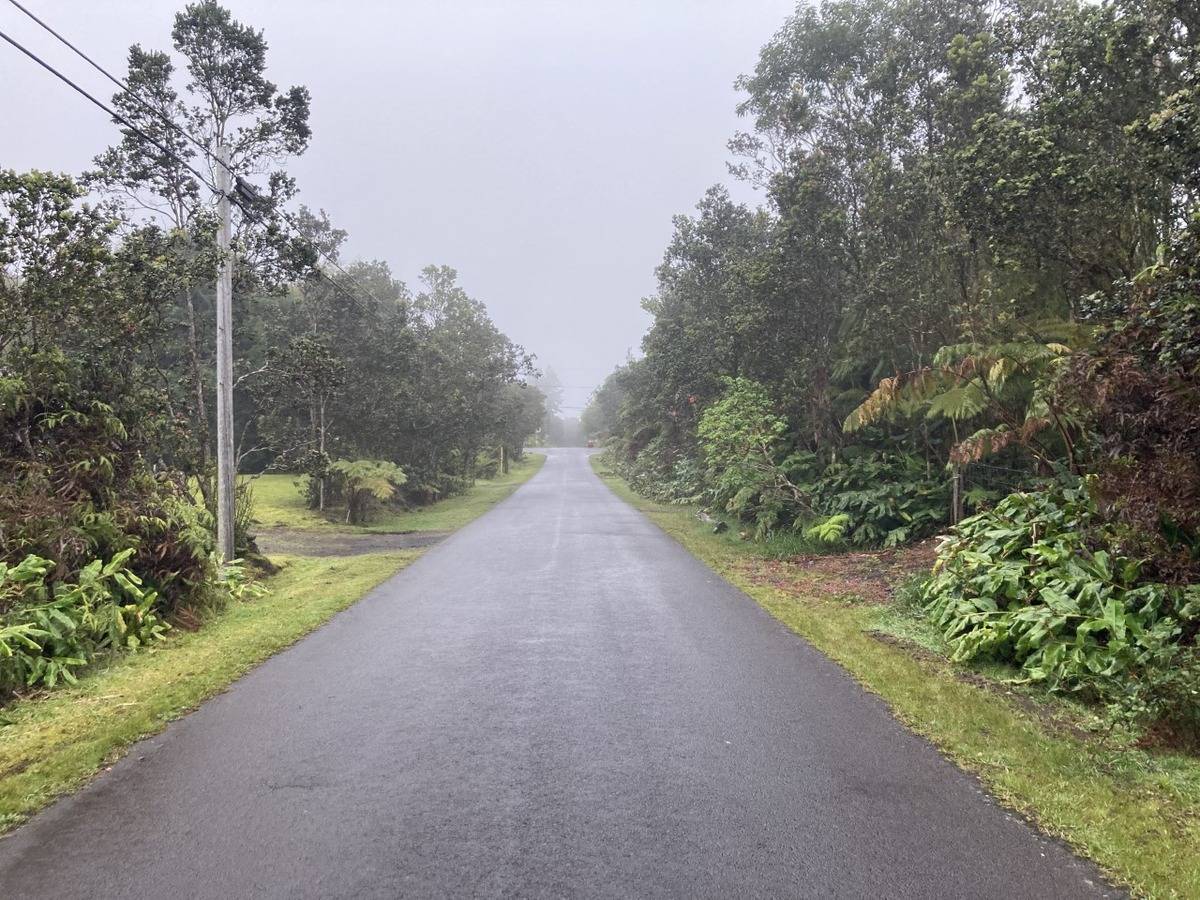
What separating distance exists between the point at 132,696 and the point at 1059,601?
7185 millimetres

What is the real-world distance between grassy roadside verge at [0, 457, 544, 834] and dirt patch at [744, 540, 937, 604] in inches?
235

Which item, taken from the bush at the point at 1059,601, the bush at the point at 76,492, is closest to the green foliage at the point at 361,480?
the bush at the point at 76,492

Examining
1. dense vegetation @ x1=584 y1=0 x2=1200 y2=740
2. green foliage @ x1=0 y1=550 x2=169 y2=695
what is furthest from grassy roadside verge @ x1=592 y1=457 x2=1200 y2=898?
green foliage @ x1=0 y1=550 x2=169 y2=695

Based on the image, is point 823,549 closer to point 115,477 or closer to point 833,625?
point 833,625

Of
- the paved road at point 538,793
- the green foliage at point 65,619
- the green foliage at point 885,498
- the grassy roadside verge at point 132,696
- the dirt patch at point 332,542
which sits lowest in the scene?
the dirt patch at point 332,542

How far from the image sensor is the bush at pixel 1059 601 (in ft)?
17.3

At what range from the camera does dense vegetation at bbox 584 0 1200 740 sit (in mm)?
5629

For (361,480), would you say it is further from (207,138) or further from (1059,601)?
(1059,601)

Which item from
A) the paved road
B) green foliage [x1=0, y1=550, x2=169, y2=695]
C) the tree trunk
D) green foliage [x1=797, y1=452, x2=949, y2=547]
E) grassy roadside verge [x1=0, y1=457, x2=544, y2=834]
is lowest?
grassy roadside verge [x1=0, y1=457, x2=544, y2=834]

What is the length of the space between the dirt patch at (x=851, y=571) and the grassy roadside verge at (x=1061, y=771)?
2.78 meters

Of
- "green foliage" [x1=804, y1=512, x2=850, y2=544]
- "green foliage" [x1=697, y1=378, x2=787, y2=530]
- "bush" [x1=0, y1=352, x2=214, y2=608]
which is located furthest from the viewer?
"green foliage" [x1=697, y1=378, x2=787, y2=530]

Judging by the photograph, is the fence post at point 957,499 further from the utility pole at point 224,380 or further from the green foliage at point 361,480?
the green foliage at point 361,480

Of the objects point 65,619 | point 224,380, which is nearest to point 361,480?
point 224,380

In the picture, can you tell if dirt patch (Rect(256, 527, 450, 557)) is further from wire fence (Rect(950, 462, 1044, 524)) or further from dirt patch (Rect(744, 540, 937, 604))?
wire fence (Rect(950, 462, 1044, 524))
